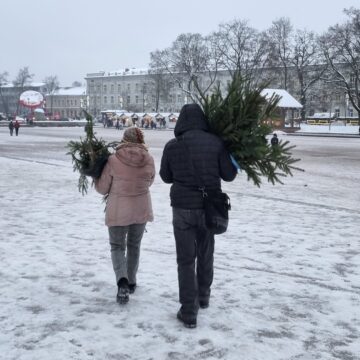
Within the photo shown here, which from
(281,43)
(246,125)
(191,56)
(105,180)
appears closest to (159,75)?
(191,56)

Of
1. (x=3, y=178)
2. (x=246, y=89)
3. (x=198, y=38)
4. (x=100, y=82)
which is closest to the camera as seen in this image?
Answer: (x=246, y=89)

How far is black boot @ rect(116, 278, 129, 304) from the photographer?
449 cm

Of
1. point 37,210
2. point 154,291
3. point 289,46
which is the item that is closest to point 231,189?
point 37,210

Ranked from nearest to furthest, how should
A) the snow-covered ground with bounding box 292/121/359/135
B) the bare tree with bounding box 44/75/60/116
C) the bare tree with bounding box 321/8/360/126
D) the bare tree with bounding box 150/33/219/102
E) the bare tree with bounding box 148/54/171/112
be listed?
the bare tree with bounding box 321/8/360/126 → the snow-covered ground with bounding box 292/121/359/135 → the bare tree with bounding box 150/33/219/102 → the bare tree with bounding box 148/54/171/112 → the bare tree with bounding box 44/75/60/116

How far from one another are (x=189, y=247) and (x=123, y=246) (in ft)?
2.61

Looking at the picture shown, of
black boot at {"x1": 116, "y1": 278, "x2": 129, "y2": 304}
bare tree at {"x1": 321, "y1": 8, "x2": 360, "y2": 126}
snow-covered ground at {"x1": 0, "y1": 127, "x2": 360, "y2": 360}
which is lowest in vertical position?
snow-covered ground at {"x1": 0, "y1": 127, "x2": 360, "y2": 360}

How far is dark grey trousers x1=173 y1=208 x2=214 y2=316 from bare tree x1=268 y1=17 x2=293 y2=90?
61213 mm

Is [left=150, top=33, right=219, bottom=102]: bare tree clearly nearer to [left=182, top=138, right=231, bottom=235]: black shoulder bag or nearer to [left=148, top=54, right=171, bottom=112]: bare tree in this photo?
[left=148, top=54, right=171, bottom=112]: bare tree

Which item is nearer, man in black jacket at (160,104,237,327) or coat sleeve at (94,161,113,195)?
man in black jacket at (160,104,237,327)

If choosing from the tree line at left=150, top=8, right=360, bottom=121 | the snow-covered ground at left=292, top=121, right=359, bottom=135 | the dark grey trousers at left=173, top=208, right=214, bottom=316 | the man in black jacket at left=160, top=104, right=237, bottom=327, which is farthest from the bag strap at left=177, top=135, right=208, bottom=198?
the snow-covered ground at left=292, top=121, right=359, bottom=135

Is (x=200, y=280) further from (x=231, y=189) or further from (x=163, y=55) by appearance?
(x=163, y=55)

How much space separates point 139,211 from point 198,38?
69629mm

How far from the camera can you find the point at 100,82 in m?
132

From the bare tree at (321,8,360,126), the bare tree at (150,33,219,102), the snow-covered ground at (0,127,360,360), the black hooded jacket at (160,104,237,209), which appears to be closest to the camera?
the snow-covered ground at (0,127,360,360)
